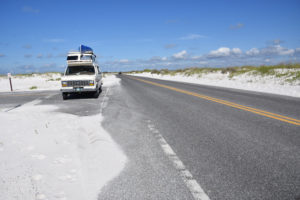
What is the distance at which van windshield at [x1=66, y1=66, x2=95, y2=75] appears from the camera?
486 inches

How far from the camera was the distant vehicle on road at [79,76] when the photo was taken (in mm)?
11383

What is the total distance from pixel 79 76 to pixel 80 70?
4.35 feet

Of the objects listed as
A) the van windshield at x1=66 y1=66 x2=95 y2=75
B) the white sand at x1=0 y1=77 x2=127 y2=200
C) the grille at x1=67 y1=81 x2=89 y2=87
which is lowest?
the white sand at x1=0 y1=77 x2=127 y2=200

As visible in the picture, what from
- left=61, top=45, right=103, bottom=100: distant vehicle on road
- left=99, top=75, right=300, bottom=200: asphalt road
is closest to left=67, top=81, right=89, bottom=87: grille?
left=61, top=45, right=103, bottom=100: distant vehicle on road

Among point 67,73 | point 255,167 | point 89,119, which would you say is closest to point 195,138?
point 255,167

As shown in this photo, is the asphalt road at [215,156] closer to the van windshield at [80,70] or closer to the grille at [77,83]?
the grille at [77,83]

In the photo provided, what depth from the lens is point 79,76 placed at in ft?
37.8

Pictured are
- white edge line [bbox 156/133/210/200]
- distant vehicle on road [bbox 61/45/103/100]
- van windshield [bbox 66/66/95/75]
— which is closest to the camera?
white edge line [bbox 156/133/210/200]

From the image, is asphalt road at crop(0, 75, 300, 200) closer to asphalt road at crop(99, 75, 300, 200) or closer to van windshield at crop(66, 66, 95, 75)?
asphalt road at crop(99, 75, 300, 200)

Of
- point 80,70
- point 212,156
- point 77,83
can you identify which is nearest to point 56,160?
point 212,156

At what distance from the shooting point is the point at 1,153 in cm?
359

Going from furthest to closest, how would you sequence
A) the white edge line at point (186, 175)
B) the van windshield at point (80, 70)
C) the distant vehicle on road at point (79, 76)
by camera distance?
the van windshield at point (80, 70)
the distant vehicle on road at point (79, 76)
the white edge line at point (186, 175)

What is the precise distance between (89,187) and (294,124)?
5.58 m

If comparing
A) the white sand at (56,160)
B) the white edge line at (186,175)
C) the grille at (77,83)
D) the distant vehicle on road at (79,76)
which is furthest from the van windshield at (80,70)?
the white edge line at (186,175)
